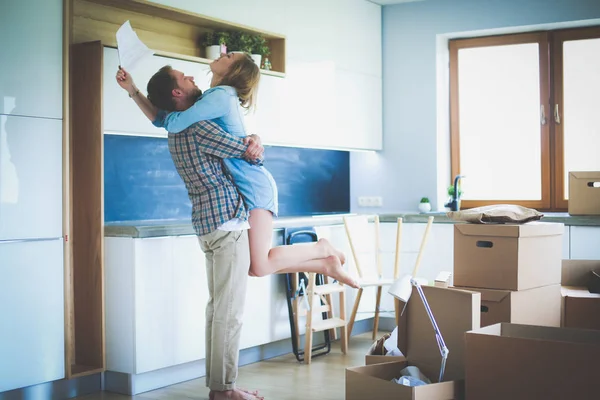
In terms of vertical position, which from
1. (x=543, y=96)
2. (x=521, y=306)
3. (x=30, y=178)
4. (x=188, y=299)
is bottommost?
(x=188, y=299)

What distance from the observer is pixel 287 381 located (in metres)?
4.14

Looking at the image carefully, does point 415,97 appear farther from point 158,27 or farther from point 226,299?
point 226,299

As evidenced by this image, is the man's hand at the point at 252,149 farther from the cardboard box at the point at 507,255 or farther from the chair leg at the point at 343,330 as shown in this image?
the chair leg at the point at 343,330

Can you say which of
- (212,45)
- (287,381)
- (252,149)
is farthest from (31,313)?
(212,45)

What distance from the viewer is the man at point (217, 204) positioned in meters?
3.39

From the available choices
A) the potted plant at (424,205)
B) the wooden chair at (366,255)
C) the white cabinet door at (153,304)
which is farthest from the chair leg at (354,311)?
the white cabinet door at (153,304)

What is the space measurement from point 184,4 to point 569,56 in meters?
→ 2.92

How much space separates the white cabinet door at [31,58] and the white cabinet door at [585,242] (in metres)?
3.27

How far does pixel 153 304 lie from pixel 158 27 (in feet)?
5.40

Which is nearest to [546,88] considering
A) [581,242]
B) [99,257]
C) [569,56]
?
[569,56]

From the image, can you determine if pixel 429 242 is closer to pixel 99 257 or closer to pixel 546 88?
pixel 546 88

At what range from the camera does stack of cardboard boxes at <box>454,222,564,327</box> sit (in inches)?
119

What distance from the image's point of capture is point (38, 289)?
3.54 metres

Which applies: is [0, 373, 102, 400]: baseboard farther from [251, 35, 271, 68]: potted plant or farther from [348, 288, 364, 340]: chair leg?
[251, 35, 271, 68]: potted plant
